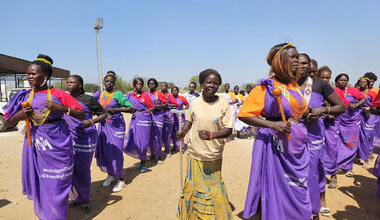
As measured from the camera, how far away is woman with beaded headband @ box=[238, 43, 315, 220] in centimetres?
214

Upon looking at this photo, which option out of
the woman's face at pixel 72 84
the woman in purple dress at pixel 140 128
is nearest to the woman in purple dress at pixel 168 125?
the woman in purple dress at pixel 140 128

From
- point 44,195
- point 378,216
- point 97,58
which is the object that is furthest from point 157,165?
point 97,58

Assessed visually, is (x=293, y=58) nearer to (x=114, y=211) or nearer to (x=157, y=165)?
(x=114, y=211)

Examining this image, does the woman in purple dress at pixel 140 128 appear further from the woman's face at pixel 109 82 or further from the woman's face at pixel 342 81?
the woman's face at pixel 342 81

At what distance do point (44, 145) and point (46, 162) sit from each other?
22 centimetres

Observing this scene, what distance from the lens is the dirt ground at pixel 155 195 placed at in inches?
136

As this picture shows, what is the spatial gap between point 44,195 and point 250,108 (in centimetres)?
274

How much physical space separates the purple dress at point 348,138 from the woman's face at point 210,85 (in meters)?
4.06

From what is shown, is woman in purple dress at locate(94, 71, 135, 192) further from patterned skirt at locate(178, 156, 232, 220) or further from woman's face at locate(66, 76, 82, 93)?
patterned skirt at locate(178, 156, 232, 220)

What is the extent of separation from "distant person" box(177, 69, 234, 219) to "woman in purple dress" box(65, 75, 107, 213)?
1.78 meters

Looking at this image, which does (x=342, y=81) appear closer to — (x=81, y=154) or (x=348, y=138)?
(x=348, y=138)

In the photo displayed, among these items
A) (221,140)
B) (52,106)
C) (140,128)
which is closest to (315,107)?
(221,140)

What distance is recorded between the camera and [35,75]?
267 centimetres

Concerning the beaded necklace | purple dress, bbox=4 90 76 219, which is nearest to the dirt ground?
purple dress, bbox=4 90 76 219
